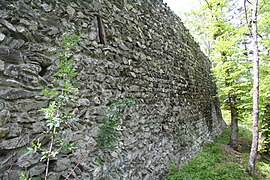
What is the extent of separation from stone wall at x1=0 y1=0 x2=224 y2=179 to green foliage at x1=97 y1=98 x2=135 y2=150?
9cm

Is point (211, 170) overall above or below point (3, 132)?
below

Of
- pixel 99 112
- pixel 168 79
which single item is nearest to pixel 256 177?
pixel 168 79

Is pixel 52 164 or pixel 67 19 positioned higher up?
pixel 67 19

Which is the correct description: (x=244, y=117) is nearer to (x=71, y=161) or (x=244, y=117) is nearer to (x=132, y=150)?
(x=132, y=150)

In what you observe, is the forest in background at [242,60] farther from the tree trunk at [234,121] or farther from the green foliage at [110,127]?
the green foliage at [110,127]

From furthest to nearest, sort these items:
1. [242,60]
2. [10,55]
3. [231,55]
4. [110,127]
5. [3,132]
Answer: [231,55] → [242,60] → [110,127] → [10,55] → [3,132]

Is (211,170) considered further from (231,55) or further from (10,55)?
(231,55)

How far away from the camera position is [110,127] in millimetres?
2387

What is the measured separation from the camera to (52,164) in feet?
5.84

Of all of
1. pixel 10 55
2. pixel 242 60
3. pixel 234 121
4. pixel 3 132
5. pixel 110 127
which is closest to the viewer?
pixel 3 132

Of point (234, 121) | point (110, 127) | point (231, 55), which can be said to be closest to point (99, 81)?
point (110, 127)

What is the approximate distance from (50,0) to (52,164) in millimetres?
1678

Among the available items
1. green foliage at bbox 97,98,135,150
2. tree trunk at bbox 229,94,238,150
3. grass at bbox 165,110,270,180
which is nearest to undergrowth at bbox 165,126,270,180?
grass at bbox 165,110,270,180

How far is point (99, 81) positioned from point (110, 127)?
616 millimetres
